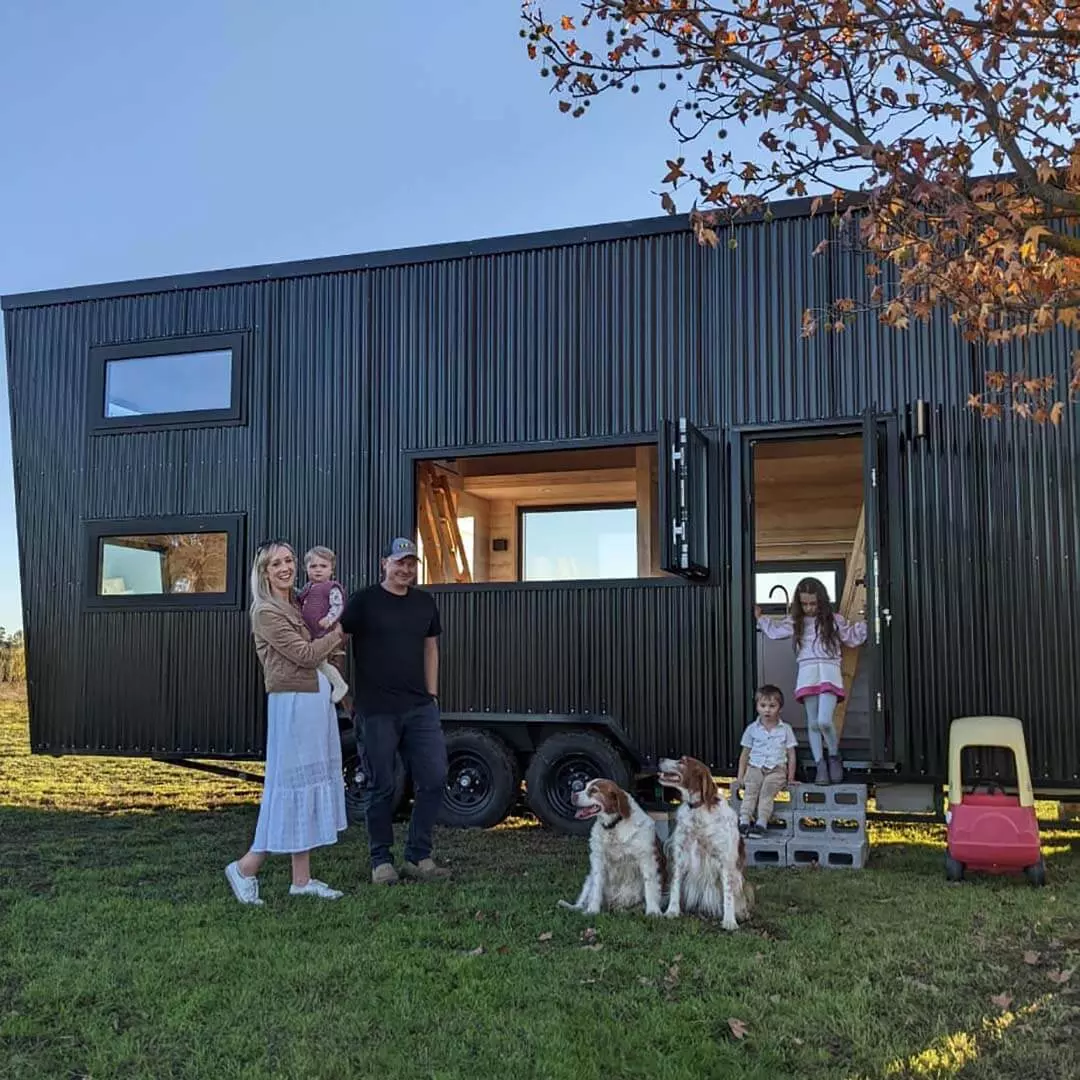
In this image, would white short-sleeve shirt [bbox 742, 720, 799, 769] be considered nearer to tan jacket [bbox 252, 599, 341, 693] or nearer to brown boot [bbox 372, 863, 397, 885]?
brown boot [bbox 372, 863, 397, 885]

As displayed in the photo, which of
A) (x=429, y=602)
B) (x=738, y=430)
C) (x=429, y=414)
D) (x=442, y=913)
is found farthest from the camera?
(x=429, y=414)

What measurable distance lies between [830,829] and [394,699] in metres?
2.46

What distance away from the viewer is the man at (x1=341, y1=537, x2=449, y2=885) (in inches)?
210

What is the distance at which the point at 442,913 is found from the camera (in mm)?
4668

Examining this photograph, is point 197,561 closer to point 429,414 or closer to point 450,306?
point 429,414

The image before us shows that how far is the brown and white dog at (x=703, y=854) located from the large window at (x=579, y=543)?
9.31ft

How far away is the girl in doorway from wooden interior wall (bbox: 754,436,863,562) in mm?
2925

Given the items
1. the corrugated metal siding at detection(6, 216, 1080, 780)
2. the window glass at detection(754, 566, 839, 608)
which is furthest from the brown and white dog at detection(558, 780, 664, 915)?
the window glass at detection(754, 566, 839, 608)

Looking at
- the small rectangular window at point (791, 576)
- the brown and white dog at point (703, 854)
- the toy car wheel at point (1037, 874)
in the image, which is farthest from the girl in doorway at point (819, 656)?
the small rectangular window at point (791, 576)

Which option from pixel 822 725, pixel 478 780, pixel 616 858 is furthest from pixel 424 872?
pixel 822 725

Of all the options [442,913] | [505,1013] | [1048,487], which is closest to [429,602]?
Answer: [442,913]

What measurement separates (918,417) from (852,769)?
208 centimetres

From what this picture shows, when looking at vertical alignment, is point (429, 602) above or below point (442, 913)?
above

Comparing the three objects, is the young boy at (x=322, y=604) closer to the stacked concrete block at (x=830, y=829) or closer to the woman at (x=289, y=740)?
the woman at (x=289, y=740)
